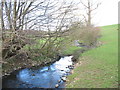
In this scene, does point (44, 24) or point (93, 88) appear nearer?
point (93, 88)

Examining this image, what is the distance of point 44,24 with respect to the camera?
10.1 metres

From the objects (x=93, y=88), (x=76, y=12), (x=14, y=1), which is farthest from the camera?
(x=76, y=12)

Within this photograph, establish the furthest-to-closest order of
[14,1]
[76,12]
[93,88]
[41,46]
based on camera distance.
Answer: [41,46], [76,12], [14,1], [93,88]

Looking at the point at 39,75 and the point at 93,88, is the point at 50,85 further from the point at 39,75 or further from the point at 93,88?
the point at 93,88

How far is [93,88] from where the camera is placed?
580 cm

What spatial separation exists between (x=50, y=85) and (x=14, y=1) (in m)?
5.61

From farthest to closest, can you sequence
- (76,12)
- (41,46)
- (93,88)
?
(41,46) < (76,12) < (93,88)

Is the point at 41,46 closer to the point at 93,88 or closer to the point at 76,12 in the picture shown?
the point at 76,12

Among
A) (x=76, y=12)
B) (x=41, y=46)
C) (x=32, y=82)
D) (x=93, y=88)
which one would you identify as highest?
(x=76, y=12)

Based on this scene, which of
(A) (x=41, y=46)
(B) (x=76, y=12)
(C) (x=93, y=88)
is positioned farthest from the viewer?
(A) (x=41, y=46)

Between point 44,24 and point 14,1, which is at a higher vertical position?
point 14,1

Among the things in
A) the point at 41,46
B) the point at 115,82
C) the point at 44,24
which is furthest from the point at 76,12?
the point at 115,82

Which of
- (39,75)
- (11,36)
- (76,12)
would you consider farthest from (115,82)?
(76,12)

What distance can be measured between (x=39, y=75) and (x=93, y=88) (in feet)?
15.8
